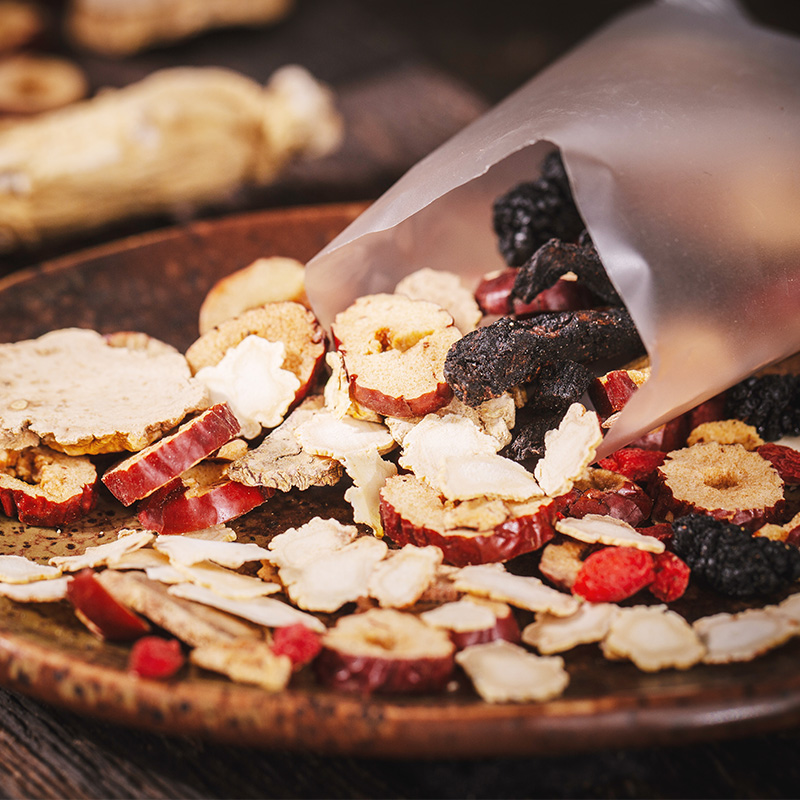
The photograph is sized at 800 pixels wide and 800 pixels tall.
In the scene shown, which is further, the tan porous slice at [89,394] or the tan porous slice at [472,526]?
the tan porous slice at [89,394]

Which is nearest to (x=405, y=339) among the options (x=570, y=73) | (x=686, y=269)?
(x=686, y=269)

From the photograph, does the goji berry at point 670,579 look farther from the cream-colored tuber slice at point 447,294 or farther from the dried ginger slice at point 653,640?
the cream-colored tuber slice at point 447,294

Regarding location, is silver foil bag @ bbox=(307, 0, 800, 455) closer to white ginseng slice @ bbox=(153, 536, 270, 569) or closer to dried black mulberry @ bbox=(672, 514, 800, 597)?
dried black mulberry @ bbox=(672, 514, 800, 597)

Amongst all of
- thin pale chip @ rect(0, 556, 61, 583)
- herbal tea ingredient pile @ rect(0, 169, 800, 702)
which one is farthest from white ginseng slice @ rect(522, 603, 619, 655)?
thin pale chip @ rect(0, 556, 61, 583)

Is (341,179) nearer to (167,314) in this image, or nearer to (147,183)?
(147,183)

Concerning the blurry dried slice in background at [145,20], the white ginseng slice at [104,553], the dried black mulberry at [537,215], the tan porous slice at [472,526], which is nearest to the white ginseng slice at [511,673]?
the tan porous slice at [472,526]

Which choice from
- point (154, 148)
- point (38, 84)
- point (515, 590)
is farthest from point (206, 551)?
point (38, 84)

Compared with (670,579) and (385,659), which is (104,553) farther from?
(670,579)
